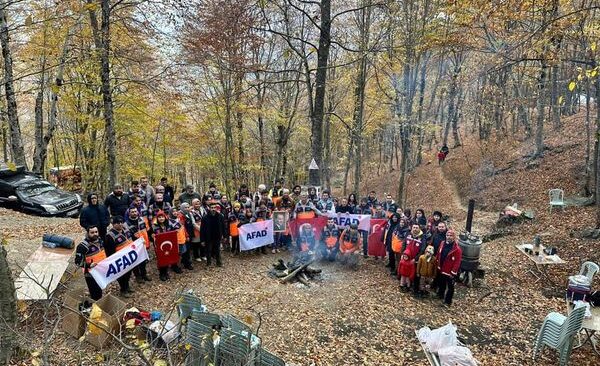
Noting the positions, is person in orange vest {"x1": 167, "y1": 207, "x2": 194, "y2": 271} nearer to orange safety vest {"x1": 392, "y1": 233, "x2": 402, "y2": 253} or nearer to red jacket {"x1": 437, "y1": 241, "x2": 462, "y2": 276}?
orange safety vest {"x1": 392, "y1": 233, "x2": 402, "y2": 253}

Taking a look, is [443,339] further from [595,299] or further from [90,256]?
[90,256]

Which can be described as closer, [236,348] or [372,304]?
[236,348]

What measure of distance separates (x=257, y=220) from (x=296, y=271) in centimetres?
217

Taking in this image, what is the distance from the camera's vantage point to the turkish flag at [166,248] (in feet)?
29.1

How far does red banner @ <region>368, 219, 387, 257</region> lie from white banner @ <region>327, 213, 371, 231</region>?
0.87ft

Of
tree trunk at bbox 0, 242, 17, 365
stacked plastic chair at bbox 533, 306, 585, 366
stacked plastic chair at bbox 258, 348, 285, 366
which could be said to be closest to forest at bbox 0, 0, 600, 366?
tree trunk at bbox 0, 242, 17, 365

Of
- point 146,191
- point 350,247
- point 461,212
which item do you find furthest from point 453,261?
point 461,212

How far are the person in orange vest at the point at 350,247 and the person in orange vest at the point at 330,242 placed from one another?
0.21 m

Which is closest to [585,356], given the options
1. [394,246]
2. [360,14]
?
[394,246]

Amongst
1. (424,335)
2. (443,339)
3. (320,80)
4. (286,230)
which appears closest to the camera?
(443,339)

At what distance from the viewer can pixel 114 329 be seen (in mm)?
6258

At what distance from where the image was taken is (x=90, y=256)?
7.36 meters

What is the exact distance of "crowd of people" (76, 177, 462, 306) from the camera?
8258 millimetres

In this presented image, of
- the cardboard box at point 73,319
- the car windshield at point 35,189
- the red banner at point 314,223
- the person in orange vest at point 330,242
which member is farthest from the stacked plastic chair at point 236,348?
the car windshield at point 35,189
